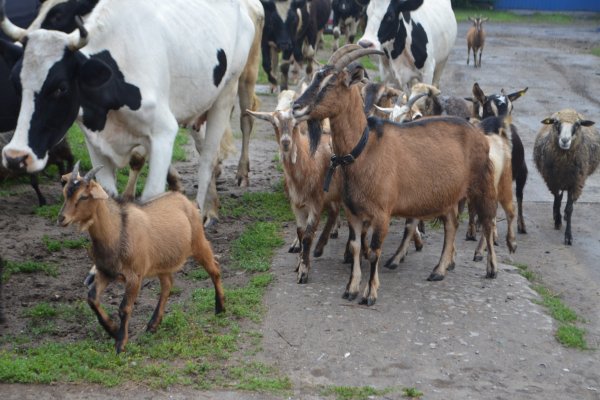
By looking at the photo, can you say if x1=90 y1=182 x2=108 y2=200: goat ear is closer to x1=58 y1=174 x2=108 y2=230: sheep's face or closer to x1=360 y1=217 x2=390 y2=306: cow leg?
x1=58 y1=174 x2=108 y2=230: sheep's face

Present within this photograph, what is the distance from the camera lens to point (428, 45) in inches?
501

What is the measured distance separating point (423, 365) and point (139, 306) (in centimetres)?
229

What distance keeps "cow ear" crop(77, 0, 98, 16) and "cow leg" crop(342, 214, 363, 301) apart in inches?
107

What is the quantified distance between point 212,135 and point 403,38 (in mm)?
3903

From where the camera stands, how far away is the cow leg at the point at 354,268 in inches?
299

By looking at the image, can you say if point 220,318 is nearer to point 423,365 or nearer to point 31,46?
point 423,365

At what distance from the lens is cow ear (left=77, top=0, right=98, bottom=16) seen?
7840 millimetres

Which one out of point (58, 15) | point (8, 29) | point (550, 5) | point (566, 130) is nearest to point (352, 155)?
point (58, 15)

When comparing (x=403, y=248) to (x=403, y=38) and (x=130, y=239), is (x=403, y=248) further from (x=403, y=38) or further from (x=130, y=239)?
(x=403, y=38)

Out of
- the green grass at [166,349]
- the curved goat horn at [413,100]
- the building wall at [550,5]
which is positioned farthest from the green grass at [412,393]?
the building wall at [550,5]

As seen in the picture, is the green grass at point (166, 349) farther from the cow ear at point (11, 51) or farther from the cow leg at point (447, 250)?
the cow ear at point (11, 51)

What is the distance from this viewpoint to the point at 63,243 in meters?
8.90

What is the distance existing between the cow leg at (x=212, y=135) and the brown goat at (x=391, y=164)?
7.20ft

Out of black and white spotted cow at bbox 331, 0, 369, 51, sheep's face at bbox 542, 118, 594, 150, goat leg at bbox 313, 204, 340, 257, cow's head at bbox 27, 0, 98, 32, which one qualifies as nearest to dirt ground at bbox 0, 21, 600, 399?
goat leg at bbox 313, 204, 340, 257
